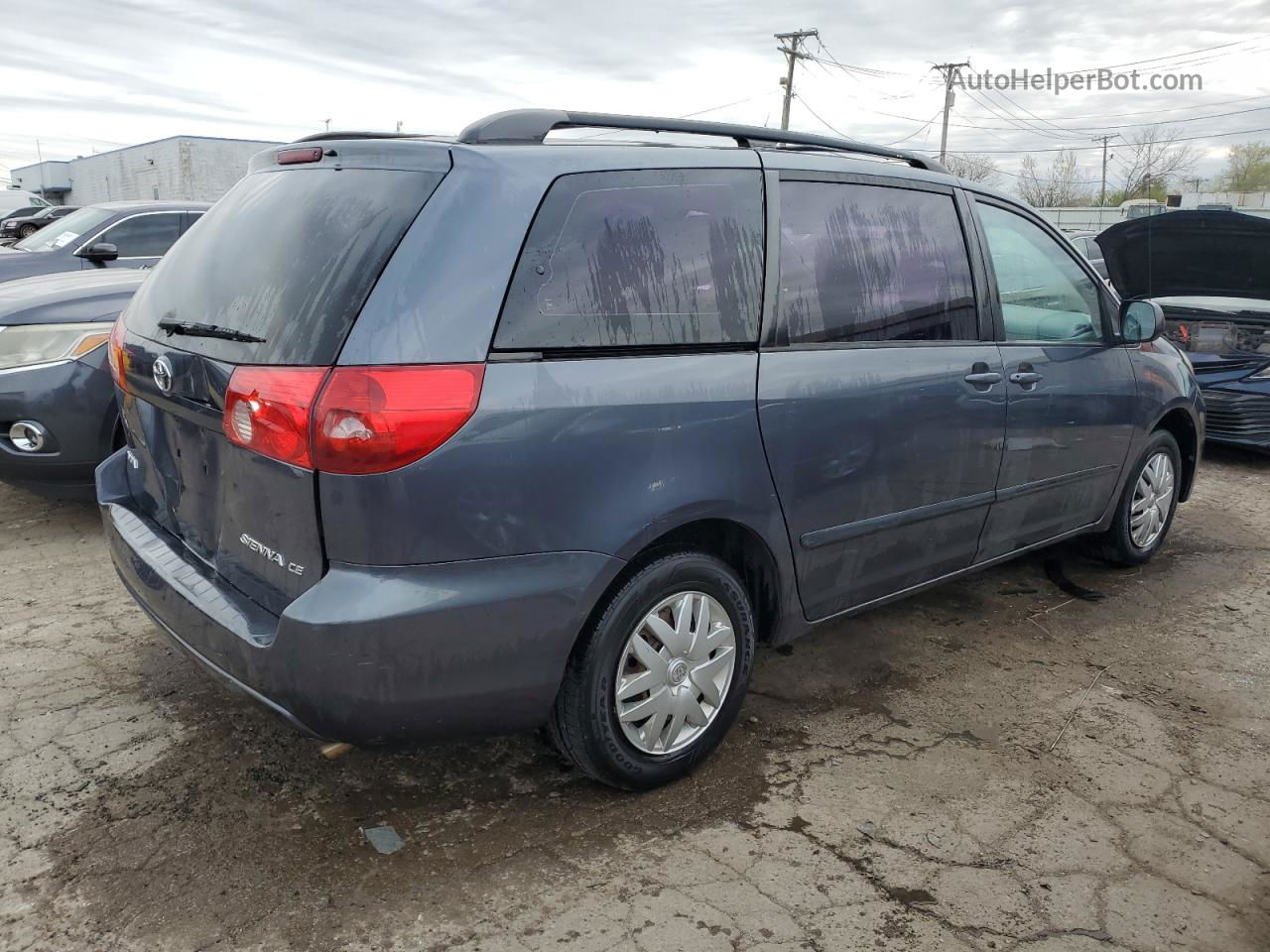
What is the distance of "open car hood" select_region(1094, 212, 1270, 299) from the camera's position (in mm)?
6242

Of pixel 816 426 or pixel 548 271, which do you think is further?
pixel 816 426

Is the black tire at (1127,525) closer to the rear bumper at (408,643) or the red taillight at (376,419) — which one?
the rear bumper at (408,643)

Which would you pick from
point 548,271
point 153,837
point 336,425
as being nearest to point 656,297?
point 548,271

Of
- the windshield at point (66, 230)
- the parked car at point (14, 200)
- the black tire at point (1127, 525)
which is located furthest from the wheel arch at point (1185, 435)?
the parked car at point (14, 200)

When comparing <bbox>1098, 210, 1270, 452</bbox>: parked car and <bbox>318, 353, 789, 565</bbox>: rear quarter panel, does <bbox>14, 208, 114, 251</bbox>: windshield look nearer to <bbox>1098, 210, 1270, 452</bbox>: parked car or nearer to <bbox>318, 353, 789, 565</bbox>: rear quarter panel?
<bbox>318, 353, 789, 565</bbox>: rear quarter panel

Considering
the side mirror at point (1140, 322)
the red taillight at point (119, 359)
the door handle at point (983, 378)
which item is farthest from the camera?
the side mirror at point (1140, 322)

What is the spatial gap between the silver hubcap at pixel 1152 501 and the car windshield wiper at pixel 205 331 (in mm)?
3893

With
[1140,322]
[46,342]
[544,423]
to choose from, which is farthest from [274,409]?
[1140,322]

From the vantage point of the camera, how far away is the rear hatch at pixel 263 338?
2197mm

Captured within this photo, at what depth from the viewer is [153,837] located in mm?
2473

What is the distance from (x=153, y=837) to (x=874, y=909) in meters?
1.76

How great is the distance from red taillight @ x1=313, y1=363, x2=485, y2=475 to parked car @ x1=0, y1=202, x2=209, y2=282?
6741 mm

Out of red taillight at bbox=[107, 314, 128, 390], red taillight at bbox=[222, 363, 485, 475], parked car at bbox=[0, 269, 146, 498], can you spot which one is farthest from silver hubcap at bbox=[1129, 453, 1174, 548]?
parked car at bbox=[0, 269, 146, 498]

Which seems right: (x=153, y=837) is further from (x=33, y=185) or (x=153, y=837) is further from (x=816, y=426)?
(x=33, y=185)
